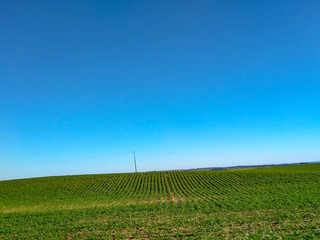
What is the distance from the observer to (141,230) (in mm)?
17625

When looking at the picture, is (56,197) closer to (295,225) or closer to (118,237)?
(118,237)

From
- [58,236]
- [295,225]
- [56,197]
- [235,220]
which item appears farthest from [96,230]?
[56,197]

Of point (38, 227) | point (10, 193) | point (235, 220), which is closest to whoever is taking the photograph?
point (235, 220)

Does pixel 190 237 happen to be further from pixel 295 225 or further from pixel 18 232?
pixel 18 232

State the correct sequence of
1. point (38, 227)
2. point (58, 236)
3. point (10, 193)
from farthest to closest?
point (10, 193), point (38, 227), point (58, 236)

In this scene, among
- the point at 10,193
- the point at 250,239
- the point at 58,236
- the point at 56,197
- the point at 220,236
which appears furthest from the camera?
the point at 10,193

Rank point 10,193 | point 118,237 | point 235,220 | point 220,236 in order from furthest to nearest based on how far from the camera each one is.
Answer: point 10,193 < point 235,220 < point 118,237 < point 220,236

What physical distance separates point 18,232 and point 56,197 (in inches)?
1494

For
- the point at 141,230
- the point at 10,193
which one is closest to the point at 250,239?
the point at 141,230

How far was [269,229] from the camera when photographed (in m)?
15.2

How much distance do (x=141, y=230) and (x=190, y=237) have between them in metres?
4.78

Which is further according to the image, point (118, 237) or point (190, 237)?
point (118, 237)

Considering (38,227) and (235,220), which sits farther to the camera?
(38,227)

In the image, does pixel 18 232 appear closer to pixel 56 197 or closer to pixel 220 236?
pixel 220 236
